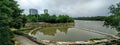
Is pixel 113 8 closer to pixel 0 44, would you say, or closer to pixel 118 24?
pixel 118 24

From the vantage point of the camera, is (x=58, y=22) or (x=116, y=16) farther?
(x=58, y=22)

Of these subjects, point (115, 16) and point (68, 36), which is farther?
point (68, 36)

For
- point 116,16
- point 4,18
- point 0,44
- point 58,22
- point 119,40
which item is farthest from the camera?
point 58,22

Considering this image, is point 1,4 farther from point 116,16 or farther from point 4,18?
point 116,16

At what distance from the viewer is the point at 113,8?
1739cm

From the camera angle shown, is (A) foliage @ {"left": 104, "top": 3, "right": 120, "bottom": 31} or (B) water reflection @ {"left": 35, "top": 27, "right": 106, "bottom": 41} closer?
(A) foliage @ {"left": 104, "top": 3, "right": 120, "bottom": 31}

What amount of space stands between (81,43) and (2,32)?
24.9ft

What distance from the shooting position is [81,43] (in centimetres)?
1719

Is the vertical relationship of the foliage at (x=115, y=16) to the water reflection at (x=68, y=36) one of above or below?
above

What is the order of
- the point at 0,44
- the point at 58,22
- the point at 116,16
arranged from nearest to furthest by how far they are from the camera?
the point at 0,44
the point at 116,16
the point at 58,22

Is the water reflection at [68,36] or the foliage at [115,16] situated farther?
the water reflection at [68,36]

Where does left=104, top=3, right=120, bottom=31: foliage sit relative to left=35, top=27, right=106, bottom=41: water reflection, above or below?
above

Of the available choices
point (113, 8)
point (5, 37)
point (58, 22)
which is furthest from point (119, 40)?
point (58, 22)

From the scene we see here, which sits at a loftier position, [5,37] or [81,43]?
[5,37]
